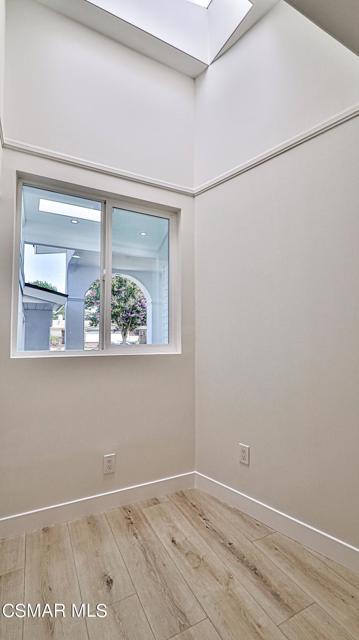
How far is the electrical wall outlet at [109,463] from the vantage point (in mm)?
2118

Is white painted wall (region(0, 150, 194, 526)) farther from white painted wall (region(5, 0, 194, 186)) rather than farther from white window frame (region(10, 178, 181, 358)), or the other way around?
white painted wall (region(5, 0, 194, 186))

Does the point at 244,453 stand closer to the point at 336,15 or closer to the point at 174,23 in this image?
the point at 336,15

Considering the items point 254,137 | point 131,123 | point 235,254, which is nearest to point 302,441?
point 235,254

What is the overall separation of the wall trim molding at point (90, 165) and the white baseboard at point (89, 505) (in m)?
2.09

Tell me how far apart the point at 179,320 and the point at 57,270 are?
0.93 metres

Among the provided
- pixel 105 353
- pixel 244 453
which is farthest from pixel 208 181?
pixel 244 453

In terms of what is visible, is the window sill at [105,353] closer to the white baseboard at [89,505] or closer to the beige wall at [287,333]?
the beige wall at [287,333]

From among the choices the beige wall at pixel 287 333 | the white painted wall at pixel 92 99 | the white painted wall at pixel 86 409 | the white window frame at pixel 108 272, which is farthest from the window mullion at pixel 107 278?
the beige wall at pixel 287 333

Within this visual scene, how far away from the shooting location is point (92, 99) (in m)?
2.16

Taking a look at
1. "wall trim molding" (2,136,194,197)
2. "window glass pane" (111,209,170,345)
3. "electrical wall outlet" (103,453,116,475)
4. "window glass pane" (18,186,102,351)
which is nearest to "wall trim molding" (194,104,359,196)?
"wall trim molding" (2,136,194,197)

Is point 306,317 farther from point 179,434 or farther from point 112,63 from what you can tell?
point 112,63

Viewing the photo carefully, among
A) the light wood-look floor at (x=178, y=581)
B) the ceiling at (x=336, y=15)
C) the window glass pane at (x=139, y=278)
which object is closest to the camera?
the ceiling at (x=336, y=15)

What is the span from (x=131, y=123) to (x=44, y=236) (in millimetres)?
1013

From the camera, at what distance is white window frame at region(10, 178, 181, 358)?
196 cm
